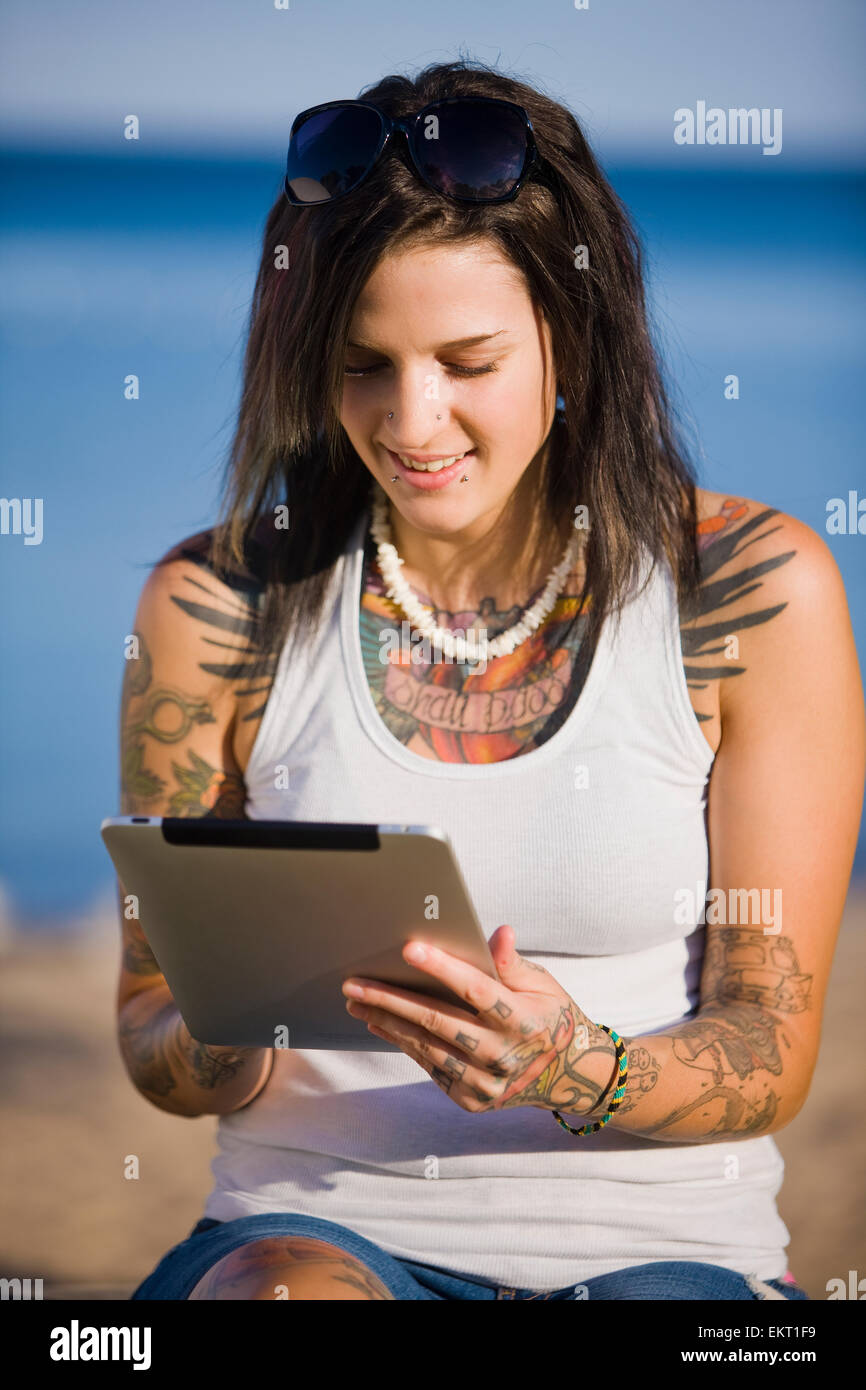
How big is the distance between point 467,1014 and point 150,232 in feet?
9.14

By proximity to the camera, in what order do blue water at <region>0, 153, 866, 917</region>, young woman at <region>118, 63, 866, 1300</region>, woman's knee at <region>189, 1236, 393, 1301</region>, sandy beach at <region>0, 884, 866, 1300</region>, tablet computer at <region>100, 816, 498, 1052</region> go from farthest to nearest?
1. blue water at <region>0, 153, 866, 917</region>
2. sandy beach at <region>0, 884, 866, 1300</region>
3. young woman at <region>118, 63, 866, 1300</region>
4. woman's knee at <region>189, 1236, 393, 1301</region>
5. tablet computer at <region>100, 816, 498, 1052</region>

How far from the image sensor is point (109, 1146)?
2459 millimetres

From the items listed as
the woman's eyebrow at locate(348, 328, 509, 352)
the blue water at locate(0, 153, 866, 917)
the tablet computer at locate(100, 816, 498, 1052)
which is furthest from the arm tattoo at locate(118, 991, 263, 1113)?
the blue water at locate(0, 153, 866, 917)

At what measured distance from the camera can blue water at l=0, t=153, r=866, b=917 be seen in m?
2.57

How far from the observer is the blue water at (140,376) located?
101 inches

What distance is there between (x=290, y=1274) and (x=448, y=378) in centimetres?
80

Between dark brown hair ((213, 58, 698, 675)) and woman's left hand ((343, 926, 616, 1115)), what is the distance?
1.34 feet

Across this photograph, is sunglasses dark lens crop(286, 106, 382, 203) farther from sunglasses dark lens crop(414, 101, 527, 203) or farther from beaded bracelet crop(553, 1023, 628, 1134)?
beaded bracelet crop(553, 1023, 628, 1134)

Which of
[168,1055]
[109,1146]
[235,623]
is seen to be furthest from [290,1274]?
[109,1146]

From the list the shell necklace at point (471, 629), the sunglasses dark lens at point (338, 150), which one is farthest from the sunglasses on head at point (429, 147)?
the shell necklace at point (471, 629)

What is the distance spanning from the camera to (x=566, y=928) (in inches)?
45.5

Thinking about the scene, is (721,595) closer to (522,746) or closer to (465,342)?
(522,746)

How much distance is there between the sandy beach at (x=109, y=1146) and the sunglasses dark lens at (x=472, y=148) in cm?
168
